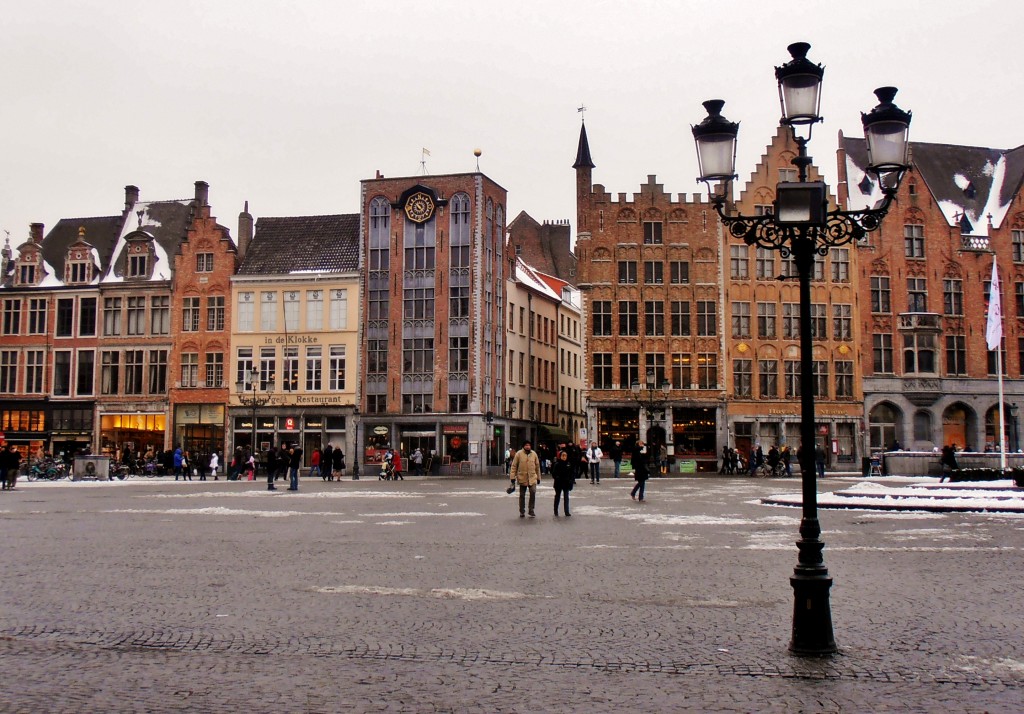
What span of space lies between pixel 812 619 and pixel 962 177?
62.5 metres

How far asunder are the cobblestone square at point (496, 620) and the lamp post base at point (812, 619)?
241mm

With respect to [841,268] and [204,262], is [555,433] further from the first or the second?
[204,262]

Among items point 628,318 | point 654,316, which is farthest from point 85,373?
point 654,316

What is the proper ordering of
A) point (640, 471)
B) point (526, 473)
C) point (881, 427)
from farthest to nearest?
point (881, 427)
point (640, 471)
point (526, 473)

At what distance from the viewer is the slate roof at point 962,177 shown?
204 ft

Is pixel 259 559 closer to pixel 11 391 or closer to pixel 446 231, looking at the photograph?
pixel 446 231

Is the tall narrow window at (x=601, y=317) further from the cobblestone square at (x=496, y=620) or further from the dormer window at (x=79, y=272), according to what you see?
the cobblestone square at (x=496, y=620)

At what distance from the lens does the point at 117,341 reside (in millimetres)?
62719

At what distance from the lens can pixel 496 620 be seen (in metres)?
9.70

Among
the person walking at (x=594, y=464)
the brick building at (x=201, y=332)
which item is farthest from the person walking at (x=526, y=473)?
the brick building at (x=201, y=332)

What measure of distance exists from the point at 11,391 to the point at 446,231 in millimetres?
27872

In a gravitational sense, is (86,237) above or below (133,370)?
above

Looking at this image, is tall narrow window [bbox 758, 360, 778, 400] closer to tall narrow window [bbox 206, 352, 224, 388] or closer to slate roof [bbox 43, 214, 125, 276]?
tall narrow window [bbox 206, 352, 224, 388]

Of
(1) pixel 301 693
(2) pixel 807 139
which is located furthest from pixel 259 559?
(2) pixel 807 139
